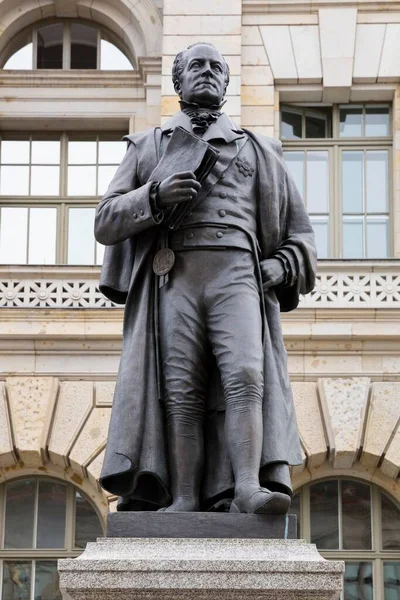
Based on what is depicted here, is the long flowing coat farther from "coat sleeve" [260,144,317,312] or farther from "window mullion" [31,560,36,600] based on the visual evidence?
→ "window mullion" [31,560,36,600]

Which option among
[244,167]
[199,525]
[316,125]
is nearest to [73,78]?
[316,125]

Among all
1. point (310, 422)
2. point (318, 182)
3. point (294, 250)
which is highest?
point (318, 182)

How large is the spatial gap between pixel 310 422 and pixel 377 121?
420 cm

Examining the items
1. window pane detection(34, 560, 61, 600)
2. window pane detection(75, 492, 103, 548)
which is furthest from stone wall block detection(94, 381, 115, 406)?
window pane detection(34, 560, 61, 600)

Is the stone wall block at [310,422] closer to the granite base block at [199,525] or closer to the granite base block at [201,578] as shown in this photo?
the granite base block at [199,525]

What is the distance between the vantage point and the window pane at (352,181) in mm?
24422

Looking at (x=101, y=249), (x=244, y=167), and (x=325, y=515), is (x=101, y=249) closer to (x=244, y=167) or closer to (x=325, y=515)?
(x=325, y=515)

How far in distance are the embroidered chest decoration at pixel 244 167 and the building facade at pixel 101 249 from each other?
506 inches

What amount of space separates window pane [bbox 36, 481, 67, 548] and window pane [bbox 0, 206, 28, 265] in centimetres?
309

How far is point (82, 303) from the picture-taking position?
23.3m

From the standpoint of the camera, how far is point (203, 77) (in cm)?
1004

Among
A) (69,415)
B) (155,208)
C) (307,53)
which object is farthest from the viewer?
(307,53)

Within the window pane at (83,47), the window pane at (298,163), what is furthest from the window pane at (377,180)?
the window pane at (83,47)

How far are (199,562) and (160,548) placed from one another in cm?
26
